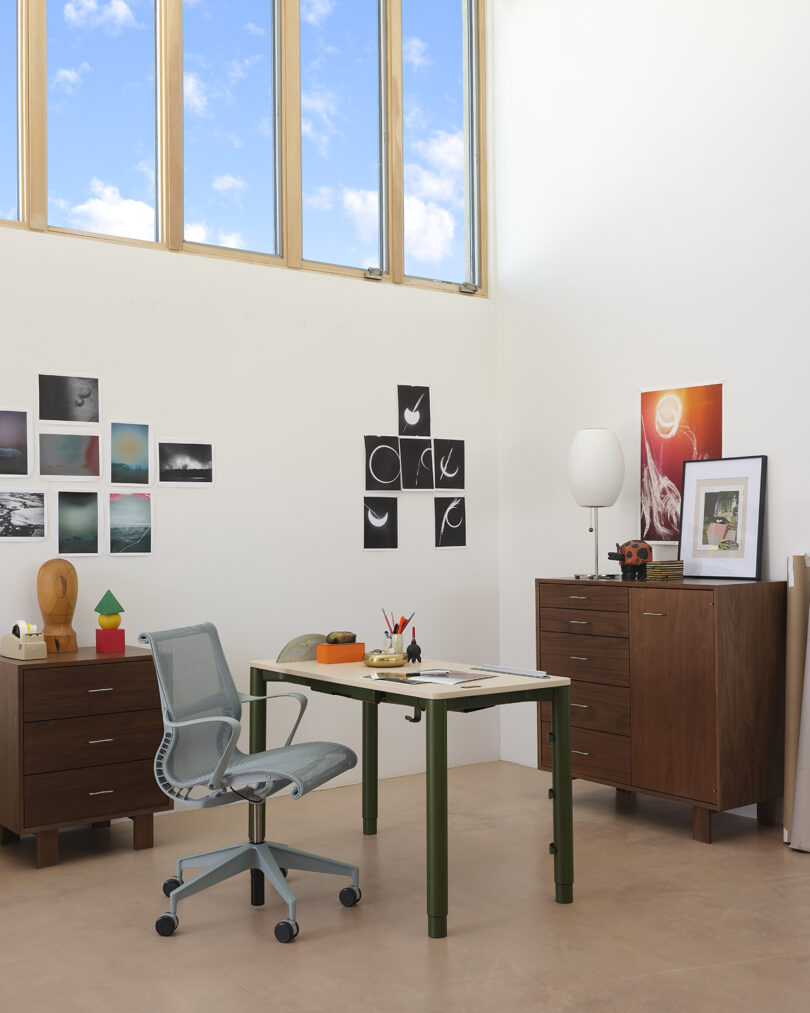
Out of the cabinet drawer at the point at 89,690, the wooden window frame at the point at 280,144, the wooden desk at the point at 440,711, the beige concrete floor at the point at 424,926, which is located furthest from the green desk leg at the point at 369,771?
the wooden window frame at the point at 280,144

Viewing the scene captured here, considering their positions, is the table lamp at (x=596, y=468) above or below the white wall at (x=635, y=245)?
below

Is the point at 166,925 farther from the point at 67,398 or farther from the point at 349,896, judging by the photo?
the point at 67,398

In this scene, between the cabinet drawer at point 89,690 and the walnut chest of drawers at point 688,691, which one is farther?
the walnut chest of drawers at point 688,691

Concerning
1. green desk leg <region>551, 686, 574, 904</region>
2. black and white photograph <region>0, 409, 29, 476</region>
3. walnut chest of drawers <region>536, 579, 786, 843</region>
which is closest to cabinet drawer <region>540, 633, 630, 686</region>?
walnut chest of drawers <region>536, 579, 786, 843</region>

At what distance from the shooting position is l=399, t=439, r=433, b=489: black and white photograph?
6.18m

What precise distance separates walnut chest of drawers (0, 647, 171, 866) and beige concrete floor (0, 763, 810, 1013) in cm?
21

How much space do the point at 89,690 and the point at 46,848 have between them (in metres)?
0.66

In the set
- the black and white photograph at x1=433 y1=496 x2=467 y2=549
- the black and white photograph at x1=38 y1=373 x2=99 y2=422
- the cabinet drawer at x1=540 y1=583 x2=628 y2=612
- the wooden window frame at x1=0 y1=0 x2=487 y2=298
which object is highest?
the wooden window frame at x1=0 y1=0 x2=487 y2=298

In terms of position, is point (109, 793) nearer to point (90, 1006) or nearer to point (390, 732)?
point (90, 1006)

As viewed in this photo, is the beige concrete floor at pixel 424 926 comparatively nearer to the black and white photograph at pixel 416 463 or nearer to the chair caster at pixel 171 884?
the chair caster at pixel 171 884

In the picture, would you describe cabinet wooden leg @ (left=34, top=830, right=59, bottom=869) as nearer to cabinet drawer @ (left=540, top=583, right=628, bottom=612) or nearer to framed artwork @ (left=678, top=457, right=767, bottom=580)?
cabinet drawer @ (left=540, top=583, right=628, bottom=612)

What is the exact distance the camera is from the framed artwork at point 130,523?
5215mm

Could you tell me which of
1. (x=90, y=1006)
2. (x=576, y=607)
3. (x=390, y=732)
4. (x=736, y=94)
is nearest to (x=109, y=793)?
(x=90, y=1006)

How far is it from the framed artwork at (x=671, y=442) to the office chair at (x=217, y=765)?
226cm
